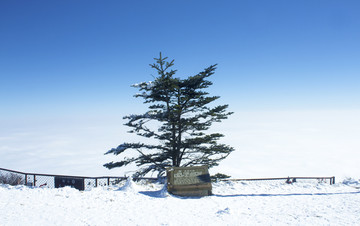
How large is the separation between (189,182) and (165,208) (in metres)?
2.65

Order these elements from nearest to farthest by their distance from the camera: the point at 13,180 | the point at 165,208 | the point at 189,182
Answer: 1. the point at 165,208
2. the point at 189,182
3. the point at 13,180

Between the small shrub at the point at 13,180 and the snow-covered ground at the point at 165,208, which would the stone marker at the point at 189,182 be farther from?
the small shrub at the point at 13,180

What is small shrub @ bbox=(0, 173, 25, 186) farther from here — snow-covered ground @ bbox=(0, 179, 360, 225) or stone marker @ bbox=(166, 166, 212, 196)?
stone marker @ bbox=(166, 166, 212, 196)

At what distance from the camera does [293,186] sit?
12.8 metres

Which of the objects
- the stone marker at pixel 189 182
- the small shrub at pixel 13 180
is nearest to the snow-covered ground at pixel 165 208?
the stone marker at pixel 189 182

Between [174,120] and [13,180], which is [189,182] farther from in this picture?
[13,180]

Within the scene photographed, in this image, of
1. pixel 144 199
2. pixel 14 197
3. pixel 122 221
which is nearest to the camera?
pixel 122 221

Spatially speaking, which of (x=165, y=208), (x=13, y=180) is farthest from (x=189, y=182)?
(x=13, y=180)

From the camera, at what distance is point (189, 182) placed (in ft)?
33.8

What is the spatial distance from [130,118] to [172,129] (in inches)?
121

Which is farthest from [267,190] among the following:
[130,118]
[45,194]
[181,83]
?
[45,194]

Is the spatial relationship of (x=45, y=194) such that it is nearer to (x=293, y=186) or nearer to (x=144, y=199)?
(x=144, y=199)

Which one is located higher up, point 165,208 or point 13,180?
point 165,208

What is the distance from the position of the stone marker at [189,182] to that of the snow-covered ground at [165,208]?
0.47 metres
